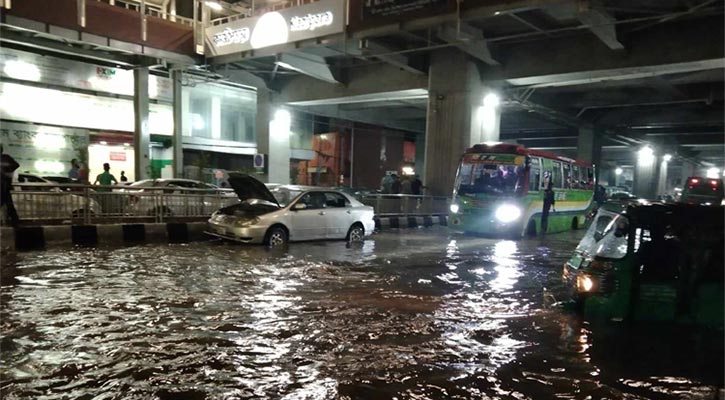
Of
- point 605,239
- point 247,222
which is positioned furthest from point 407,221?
point 605,239

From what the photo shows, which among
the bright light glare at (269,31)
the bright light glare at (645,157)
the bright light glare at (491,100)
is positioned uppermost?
the bright light glare at (269,31)

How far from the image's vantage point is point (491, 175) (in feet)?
53.5

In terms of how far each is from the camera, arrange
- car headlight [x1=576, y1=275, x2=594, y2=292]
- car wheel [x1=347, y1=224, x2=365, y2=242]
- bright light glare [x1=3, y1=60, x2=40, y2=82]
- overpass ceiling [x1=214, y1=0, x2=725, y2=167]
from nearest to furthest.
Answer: car headlight [x1=576, y1=275, x2=594, y2=292]
car wheel [x1=347, y1=224, x2=365, y2=242]
overpass ceiling [x1=214, y1=0, x2=725, y2=167]
bright light glare [x1=3, y1=60, x2=40, y2=82]

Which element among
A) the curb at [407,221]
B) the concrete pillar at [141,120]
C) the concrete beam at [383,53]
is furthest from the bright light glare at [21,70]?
the curb at [407,221]

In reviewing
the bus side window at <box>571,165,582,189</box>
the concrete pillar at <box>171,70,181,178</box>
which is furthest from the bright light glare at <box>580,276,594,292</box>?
the concrete pillar at <box>171,70,181,178</box>

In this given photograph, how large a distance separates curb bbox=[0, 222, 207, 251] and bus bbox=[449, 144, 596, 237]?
8354 mm

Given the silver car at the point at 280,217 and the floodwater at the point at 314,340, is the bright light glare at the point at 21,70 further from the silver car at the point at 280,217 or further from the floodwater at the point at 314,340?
the floodwater at the point at 314,340

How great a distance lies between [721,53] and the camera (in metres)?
16.0

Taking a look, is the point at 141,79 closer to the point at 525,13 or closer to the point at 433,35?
the point at 433,35

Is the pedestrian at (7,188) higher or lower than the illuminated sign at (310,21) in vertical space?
lower

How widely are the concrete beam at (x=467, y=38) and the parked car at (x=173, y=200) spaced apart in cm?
907

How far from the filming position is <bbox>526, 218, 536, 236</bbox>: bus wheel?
17094 millimetres

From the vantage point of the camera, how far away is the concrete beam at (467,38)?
55.8 feet

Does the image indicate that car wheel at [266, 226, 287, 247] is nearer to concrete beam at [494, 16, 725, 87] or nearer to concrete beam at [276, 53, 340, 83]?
concrete beam at [276, 53, 340, 83]
